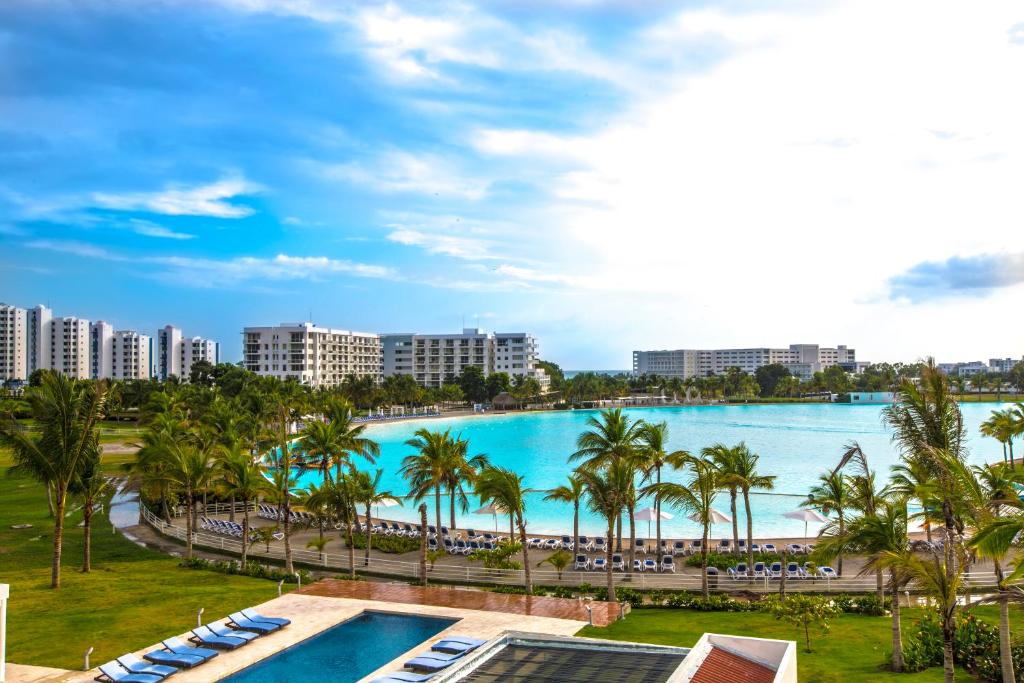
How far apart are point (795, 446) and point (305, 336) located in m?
79.2

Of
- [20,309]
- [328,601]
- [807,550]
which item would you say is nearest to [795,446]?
[807,550]

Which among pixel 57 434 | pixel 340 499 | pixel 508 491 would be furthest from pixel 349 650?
pixel 57 434

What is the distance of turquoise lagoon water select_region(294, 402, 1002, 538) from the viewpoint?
33.3 metres

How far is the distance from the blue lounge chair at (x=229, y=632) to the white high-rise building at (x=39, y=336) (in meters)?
175

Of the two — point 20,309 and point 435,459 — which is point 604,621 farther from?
point 20,309

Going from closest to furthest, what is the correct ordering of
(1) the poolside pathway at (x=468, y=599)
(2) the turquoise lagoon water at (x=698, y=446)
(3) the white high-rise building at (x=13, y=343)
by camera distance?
(1) the poolside pathway at (x=468, y=599) → (2) the turquoise lagoon water at (x=698, y=446) → (3) the white high-rise building at (x=13, y=343)

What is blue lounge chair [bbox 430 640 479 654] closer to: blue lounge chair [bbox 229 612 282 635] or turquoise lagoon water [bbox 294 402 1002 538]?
blue lounge chair [bbox 229 612 282 635]

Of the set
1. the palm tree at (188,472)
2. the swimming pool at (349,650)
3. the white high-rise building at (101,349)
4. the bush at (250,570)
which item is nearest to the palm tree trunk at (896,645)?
the swimming pool at (349,650)

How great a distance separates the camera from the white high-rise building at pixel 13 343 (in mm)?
155500

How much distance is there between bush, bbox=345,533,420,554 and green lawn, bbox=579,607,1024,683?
34.3ft

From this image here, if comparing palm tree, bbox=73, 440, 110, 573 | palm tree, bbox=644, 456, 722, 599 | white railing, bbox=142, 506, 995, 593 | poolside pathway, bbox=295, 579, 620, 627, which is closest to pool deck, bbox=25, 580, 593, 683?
poolside pathway, bbox=295, 579, 620, 627

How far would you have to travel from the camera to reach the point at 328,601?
18.5 meters

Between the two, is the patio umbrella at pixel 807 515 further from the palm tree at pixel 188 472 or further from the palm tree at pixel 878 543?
the palm tree at pixel 188 472

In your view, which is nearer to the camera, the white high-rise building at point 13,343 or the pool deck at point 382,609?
the pool deck at point 382,609
